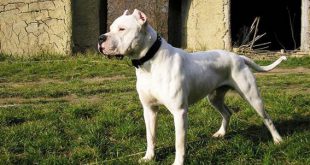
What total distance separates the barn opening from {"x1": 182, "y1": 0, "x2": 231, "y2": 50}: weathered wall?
3132 millimetres

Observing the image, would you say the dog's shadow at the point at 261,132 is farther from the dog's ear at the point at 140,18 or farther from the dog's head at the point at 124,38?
the dog's ear at the point at 140,18

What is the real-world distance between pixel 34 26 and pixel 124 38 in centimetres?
876

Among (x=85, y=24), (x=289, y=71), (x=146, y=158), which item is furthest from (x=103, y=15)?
(x=146, y=158)

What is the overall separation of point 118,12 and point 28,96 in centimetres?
599

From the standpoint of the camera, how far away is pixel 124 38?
411 cm

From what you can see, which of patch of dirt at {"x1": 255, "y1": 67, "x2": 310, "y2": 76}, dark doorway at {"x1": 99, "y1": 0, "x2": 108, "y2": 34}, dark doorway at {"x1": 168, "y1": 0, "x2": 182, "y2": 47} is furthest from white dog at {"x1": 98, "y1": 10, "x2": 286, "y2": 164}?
dark doorway at {"x1": 168, "y1": 0, "x2": 182, "y2": 47}

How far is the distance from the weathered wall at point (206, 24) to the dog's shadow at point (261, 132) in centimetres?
710

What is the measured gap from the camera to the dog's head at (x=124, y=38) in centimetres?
410

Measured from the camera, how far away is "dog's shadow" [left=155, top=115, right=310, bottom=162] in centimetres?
481

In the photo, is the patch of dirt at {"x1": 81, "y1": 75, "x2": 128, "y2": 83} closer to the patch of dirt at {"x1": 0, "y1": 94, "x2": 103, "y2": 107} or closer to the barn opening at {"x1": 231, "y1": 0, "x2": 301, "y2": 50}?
the patch of dirt at {"x1": 0, "y1": 94, "x2": 103, "y2": 107}

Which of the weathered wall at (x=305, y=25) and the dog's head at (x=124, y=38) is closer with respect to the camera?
the dog's head at (x=124, y=38)

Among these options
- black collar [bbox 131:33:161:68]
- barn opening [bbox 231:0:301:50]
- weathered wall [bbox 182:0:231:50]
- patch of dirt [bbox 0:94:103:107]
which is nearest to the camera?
black collar [bbox 131:33:161:68]

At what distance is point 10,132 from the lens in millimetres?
5332

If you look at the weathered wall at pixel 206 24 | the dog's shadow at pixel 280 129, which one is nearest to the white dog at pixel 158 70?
the dog's shadow at pixel 280 129
